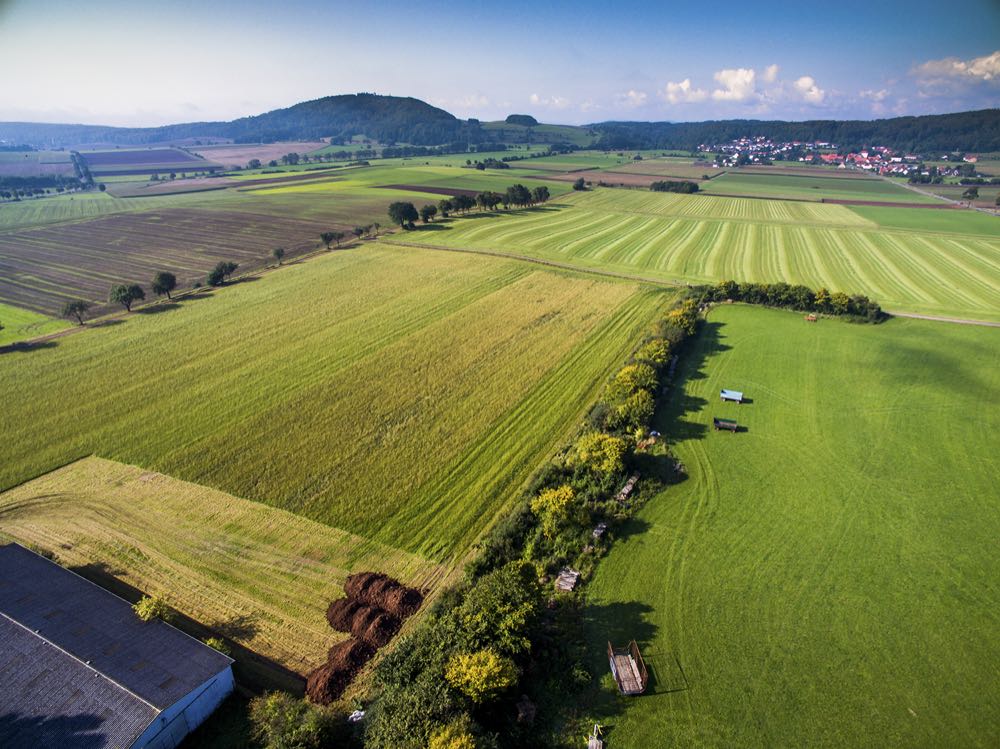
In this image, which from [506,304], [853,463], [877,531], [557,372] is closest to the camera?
[877,531]

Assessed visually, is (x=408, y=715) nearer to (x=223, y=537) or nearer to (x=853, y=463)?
(x=223, y=537)

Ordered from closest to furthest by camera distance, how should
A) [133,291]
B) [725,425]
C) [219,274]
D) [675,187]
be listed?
1. [725,425]
2. [133,291]
3. [219,274]
4. [675,187]

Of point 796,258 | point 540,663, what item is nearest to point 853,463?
Answer: point 540,663

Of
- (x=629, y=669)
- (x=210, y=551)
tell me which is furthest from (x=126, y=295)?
(x=629, y=669)

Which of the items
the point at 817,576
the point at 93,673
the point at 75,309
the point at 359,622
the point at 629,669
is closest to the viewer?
the point at 93,673

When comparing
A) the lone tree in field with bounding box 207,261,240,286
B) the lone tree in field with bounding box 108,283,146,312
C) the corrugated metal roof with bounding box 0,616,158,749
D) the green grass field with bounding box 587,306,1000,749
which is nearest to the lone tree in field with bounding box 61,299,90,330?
the lone tree in field with bounding box 108,283,146,312

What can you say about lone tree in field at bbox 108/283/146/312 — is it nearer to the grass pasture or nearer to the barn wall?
the grass pasture

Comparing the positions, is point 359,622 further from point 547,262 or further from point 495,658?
point 547,262
